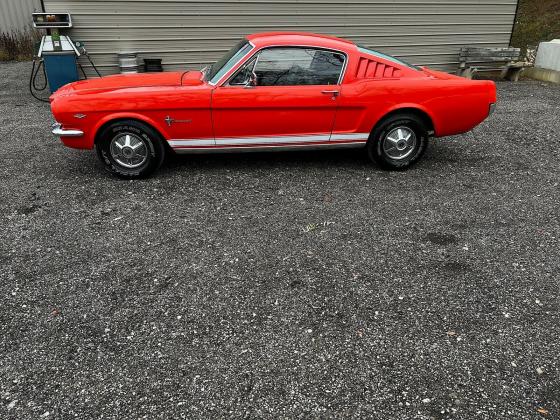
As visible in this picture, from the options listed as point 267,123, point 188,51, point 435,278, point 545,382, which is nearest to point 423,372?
point 545,382

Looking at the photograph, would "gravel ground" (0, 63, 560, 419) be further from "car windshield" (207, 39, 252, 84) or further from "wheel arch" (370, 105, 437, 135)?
"car windshield" (207, 39, 252, 84)

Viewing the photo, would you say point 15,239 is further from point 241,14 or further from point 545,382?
point 241,14

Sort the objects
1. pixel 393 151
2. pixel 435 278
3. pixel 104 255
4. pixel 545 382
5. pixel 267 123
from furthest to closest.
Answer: pixel 393 151 < pixel 267 123 < pixel 104 255 < pixel 435 278 < pixel 545 382

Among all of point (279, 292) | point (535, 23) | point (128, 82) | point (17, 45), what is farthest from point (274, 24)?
point (535, 23)

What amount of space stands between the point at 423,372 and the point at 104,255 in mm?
2525

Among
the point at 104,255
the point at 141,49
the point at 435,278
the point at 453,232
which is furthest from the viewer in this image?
the point at 141,49

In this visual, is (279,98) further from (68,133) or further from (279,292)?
(279,292)

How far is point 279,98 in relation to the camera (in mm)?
4855

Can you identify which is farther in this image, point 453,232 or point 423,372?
point 453,232

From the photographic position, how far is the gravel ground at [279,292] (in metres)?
2.49

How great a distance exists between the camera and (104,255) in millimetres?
3707

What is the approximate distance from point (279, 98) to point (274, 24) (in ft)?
17.3

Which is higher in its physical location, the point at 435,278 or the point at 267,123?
the point at 267,123

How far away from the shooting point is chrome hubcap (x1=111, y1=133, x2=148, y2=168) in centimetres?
488
